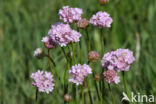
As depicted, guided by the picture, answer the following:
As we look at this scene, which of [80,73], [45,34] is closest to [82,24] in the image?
[80,73]

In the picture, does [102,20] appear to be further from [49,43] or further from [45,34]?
[45,34]

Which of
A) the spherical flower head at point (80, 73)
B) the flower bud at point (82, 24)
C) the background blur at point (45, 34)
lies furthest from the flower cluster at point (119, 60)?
the background blur at point (45, 34)

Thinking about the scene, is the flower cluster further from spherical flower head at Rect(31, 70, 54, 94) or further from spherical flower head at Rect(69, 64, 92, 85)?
spherical flower head at Rect(31, 70, 54, 94)

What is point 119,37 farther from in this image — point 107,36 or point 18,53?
point 18,53

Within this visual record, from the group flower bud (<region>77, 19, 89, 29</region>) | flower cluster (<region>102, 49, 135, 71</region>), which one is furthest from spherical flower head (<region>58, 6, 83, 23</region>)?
flower cluster (<region>102, 49, 135, 71</region>)

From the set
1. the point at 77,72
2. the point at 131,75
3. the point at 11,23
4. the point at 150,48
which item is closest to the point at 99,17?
the point at 77,72

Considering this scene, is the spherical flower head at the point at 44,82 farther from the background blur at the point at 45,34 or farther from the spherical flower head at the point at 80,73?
the background blur at the point at 45,34
